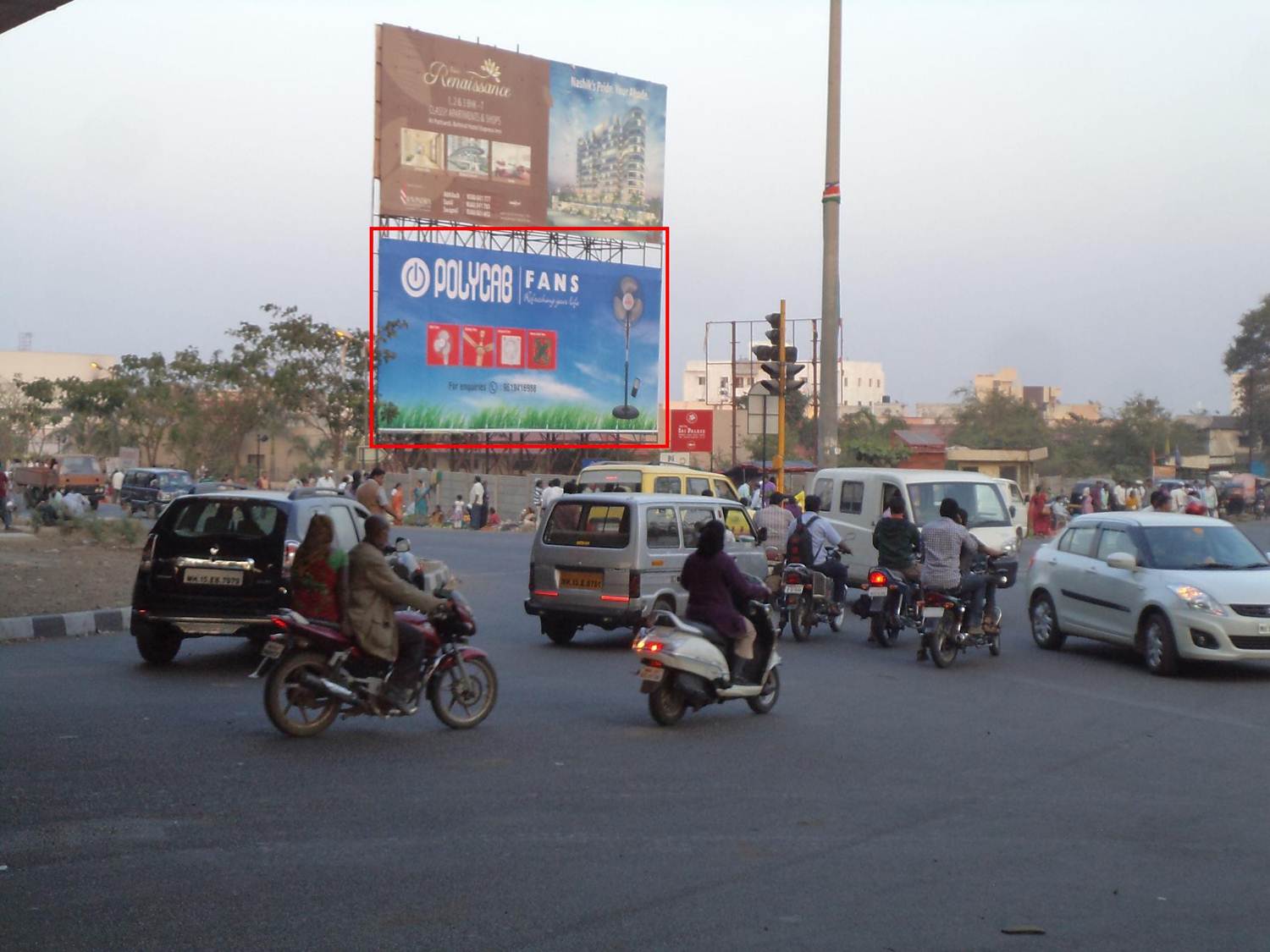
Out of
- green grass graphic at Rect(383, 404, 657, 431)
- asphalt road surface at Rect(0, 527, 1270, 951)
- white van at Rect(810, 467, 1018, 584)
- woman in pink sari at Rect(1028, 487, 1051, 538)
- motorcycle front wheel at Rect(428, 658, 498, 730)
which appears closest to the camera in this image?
asphalt road surface at Rect(0, 527, 1270, 951)

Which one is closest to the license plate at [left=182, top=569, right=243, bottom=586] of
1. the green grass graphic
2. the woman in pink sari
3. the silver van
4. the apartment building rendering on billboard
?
the silver van

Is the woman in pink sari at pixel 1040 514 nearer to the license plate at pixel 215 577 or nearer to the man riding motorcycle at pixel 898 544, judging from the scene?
the man riding motorcycle at pixel 898 544

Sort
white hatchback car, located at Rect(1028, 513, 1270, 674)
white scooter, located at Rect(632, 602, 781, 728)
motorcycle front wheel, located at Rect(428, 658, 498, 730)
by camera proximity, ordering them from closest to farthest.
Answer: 1. motorcycle front wheel, located at Rect(428, 658, 498, 730)
2. white scooter, located at Rect(632, 602, 781, 728)
3. white hatchback car, located at Rect(1028, 513, 1270, 674)

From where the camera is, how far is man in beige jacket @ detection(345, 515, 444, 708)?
907 cm

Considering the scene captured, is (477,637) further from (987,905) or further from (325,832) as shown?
(987,905)

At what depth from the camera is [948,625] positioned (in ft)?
44.7

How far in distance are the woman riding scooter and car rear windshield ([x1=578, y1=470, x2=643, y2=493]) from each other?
30.4ft

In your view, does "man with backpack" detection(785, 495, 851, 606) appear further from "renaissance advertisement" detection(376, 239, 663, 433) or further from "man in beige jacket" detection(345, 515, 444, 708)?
"renaissance advertisement" detection(376, 239, 663, 433)

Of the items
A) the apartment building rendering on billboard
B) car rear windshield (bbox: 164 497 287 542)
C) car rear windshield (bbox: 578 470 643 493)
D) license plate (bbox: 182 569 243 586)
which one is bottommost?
license plate (bbox: 182 569 243 586)

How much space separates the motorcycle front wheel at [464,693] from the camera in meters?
9.55

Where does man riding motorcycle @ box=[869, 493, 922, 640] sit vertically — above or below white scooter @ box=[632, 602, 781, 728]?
above

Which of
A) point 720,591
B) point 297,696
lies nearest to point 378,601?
point 297,696

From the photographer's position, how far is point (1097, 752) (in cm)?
915

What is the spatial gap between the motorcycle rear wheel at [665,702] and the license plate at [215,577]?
13.9 ft
